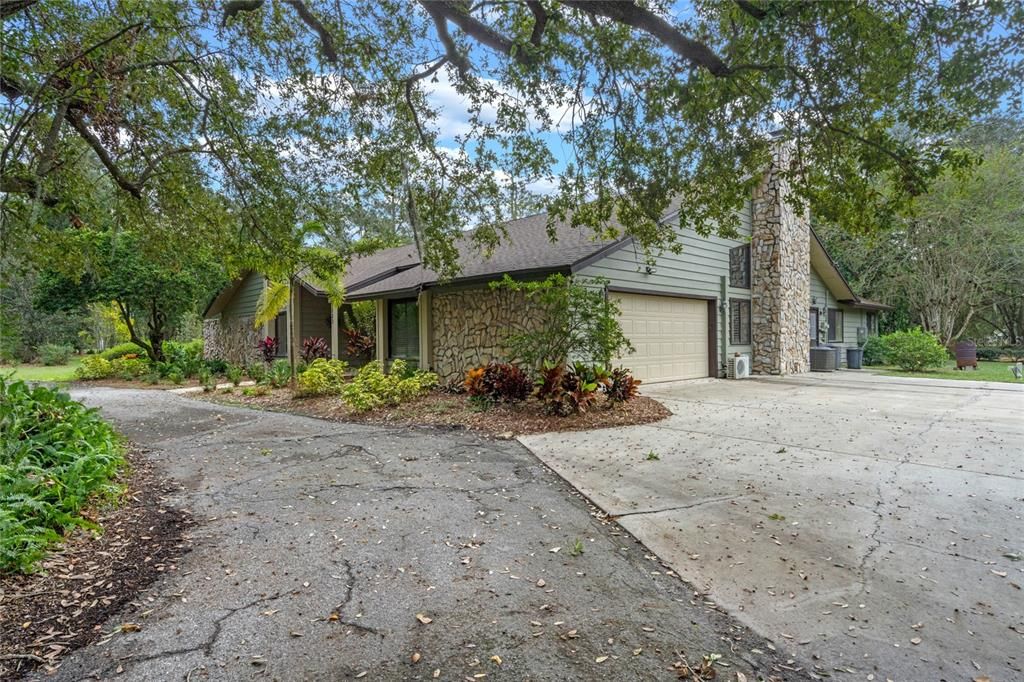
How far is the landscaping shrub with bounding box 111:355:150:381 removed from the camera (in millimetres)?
16109

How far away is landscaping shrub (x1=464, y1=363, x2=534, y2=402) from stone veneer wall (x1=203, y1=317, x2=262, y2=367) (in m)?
11.2

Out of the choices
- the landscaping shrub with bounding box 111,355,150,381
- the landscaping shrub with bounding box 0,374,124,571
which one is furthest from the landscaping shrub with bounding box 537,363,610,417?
the landscaping shrub with bounding box 111,355,150,381

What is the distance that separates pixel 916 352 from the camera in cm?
1566

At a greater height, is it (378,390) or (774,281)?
(774,281)

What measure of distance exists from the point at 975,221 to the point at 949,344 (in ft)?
18.9

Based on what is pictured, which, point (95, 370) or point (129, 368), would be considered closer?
point (95, 370)

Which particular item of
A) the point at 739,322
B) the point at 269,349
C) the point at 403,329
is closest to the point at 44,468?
the point at 403,329

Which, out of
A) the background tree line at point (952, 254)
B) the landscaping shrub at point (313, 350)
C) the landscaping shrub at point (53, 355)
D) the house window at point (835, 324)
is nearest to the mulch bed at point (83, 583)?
the landscaping shrub at point (313, 350)

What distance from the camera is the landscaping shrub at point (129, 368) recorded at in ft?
52.9

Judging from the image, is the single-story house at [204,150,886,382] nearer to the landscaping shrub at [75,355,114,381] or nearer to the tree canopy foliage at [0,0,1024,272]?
the tree canopy foliage at [0,0,1024,272]

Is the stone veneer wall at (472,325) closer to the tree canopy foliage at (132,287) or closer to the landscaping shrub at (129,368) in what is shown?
the tree canopy foliage at (132,287)

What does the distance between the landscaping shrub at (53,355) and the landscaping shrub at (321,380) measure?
73.2 feet

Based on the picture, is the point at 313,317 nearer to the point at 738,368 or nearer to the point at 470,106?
the point at 470,106

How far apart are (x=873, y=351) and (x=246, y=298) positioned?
75.9ft
